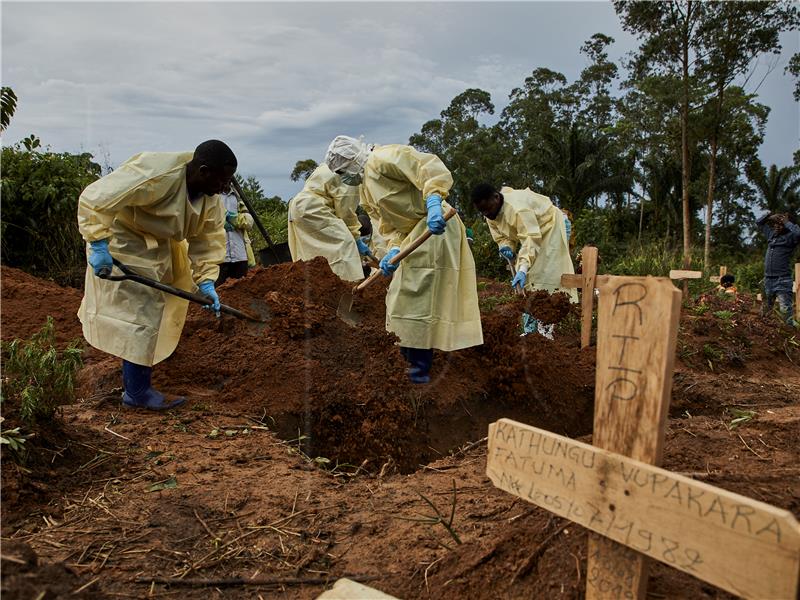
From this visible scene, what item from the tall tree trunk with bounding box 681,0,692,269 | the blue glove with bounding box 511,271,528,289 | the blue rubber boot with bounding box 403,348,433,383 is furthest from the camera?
the tall tree trunk with bounding box 681,0,692,269

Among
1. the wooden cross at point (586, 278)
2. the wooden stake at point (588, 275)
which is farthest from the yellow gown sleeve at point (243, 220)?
the wooden stake at point (588, 275)

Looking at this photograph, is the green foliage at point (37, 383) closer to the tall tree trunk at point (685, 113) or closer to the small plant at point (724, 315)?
the small plant at point (724, 315)

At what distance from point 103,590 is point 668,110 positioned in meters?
23.6

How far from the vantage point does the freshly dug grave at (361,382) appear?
3896 mm

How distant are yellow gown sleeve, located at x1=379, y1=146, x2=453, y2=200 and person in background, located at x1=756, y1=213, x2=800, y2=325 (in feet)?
21.6

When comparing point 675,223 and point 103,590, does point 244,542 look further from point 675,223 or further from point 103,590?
point 675,223

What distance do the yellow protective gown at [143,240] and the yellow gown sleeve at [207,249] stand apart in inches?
0.4

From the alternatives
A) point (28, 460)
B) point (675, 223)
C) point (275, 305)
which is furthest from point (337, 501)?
point (675, 223)

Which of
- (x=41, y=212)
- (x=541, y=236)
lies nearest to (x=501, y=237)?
(x=541, y=236)

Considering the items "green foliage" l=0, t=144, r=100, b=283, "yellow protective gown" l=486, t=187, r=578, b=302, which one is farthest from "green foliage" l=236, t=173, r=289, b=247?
"yellow protective gown" l=486, t=187, r=578, b=302

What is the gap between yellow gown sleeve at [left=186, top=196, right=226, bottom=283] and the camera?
159 inches

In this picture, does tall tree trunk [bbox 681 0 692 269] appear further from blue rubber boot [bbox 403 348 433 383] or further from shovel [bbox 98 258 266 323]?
shovel [bbox 98 258 266 323]

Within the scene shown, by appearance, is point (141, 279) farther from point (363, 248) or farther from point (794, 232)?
point (794, 232)

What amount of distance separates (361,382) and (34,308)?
4417 millimetres
